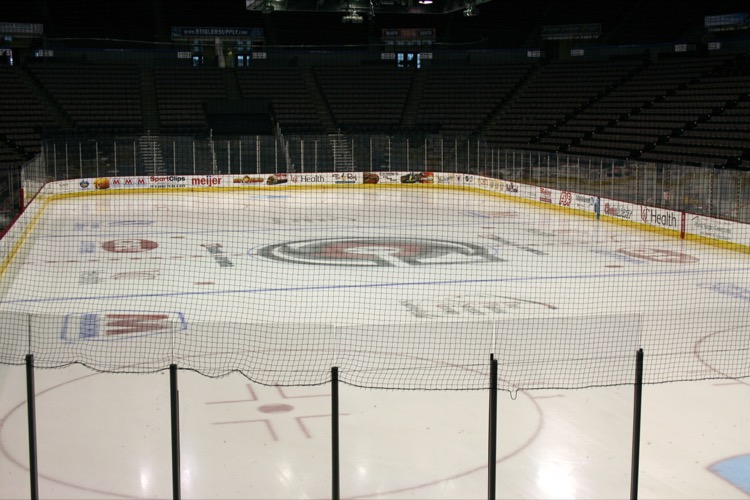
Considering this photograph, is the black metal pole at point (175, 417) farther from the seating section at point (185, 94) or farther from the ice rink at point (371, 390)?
the seating section at point (185, 94)

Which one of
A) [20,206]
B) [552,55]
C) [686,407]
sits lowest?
[686,407]

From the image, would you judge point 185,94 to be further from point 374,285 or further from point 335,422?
point 335,422

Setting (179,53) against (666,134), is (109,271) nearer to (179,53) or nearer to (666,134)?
(666,134)

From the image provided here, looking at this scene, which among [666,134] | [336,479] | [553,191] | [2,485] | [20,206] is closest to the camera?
[336,479]

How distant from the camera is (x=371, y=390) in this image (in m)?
7.71

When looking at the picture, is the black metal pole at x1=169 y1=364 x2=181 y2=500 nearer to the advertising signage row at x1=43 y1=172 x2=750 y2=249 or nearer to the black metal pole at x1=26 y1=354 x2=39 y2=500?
the black metal pole at x1=26 y1=354 x2=39 y2=500

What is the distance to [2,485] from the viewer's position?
19.2 ft

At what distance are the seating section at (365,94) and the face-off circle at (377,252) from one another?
17.9 m

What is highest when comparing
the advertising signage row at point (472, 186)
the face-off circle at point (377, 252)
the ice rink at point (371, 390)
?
the advertising signage row at point (472, 186)

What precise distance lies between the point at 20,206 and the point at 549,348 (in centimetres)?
1248

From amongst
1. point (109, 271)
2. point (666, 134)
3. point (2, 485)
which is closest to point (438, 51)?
point (666, 134)

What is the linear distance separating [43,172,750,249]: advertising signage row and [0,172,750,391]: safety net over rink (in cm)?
6

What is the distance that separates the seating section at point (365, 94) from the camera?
3694 cm

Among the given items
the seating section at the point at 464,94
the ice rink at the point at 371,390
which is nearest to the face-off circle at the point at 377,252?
the ice rink at the point at 371,390
